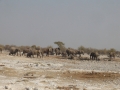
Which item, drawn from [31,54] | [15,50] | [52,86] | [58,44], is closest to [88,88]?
[52,86]

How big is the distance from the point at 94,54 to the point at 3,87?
33.2m

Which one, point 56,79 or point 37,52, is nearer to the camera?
point 56,79

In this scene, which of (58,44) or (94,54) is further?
(58,44)

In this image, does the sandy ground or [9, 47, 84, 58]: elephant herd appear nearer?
the sandy ground

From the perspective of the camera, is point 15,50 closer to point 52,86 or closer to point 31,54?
point 31,54

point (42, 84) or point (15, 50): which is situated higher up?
point (15, 50)

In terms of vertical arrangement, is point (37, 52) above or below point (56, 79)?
above

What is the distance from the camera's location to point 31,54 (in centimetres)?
4300

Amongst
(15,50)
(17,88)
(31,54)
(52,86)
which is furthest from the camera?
(15,50)

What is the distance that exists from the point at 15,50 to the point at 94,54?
48.5 feet

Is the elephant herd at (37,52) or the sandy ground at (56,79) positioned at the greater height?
the elephant herd at (37,52)

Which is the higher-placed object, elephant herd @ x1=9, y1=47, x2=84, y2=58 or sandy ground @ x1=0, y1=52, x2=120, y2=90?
elephant herd @ x1=9, y1=47, x2=84, y2=58

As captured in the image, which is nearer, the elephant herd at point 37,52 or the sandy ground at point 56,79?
the sandy ground at point 56,79

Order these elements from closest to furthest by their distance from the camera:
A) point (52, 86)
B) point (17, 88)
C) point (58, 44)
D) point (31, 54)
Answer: point (17, 88)
point (52, 86)
point (31, 54)
point (58, 44)
